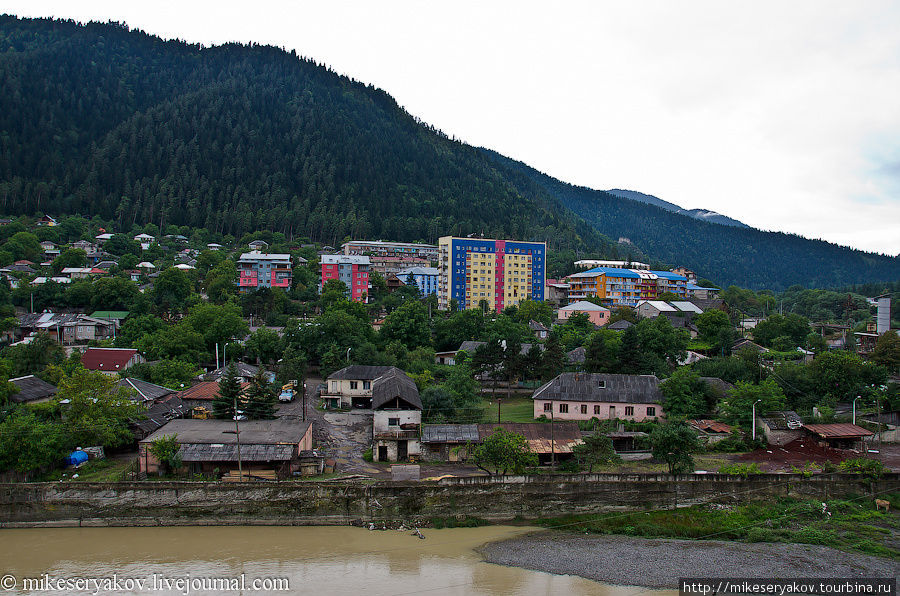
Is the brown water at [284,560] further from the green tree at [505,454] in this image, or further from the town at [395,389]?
the town at [395,389]

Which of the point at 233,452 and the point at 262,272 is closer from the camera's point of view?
the point at 233,452

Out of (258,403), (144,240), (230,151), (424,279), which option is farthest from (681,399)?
(230,151)

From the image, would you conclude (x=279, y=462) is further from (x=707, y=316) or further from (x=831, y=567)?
(x=707, y=316)

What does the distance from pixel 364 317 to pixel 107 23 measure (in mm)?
149209

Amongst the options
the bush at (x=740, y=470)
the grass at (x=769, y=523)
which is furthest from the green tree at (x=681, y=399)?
the grass at (x=769, y=523)

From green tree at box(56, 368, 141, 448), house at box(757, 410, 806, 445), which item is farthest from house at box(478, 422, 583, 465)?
green tree at box(56, 368, 141, 448)

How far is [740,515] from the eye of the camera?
17.9 meters

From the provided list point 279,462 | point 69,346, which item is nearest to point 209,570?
point 279,462

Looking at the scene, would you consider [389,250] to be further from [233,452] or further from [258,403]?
[233,452]

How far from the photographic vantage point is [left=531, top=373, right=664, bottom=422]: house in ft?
86.4

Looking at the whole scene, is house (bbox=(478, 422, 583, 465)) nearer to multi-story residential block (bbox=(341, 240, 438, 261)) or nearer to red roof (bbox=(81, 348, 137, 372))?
red roof (bbox=(81, 348, 137, 372))

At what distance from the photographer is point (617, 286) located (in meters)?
67.0

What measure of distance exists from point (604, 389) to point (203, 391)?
19415mm

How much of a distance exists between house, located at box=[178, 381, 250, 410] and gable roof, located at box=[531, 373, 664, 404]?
15.2 meters
